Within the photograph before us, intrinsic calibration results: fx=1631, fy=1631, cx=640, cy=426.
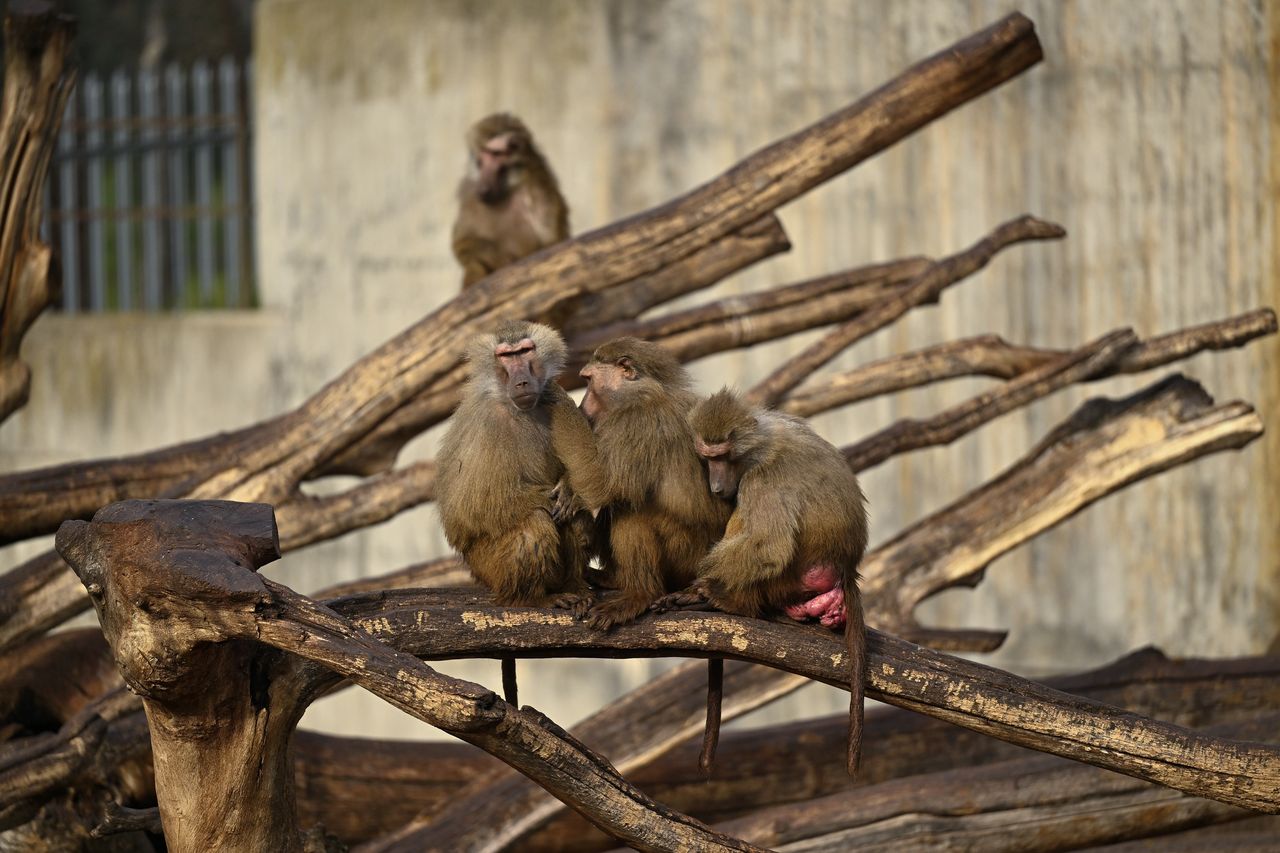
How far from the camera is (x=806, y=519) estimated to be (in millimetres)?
3742

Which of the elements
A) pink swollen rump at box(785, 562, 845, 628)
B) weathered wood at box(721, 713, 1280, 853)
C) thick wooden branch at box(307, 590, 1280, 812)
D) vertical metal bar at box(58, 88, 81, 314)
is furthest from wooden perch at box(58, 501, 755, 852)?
vertical metal bar at box(58, 88, 81, 314)

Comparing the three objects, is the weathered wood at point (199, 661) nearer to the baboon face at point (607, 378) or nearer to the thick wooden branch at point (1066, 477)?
the baboon face at point (607, 378)

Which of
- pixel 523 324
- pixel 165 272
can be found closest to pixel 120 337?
pixel 165 272

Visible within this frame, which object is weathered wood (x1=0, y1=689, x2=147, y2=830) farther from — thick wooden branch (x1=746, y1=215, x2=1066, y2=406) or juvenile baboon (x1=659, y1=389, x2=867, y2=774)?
Result: thick wooden branch (x1=746, y1=215, x2=1066, y2=406)

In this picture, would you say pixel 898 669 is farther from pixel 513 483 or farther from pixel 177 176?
pixel 177 176

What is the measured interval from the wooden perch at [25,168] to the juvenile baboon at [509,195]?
210cm

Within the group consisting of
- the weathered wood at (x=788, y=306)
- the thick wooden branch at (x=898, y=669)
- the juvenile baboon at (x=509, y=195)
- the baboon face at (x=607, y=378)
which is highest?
the juvenile baboon at (x=509, y=195)

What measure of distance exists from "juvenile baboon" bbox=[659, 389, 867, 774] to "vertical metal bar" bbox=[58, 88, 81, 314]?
7.56m

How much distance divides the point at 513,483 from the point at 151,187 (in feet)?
23.7

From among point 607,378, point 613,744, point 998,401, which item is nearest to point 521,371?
point 607,378

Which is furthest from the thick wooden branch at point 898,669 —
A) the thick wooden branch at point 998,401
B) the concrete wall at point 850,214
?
the concrete wall at point 850,214

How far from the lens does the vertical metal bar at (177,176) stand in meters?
10.2

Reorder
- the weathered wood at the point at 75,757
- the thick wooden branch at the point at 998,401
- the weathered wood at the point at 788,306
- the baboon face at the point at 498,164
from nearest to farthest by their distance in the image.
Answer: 1. the weathered wood at the point at 75,757
2. the thick wooden branch at the point at 998,401
3. the weathered wood at the point at 788,306
4. the baboon face at the point at 498,164

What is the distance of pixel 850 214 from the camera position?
865 centimetres
